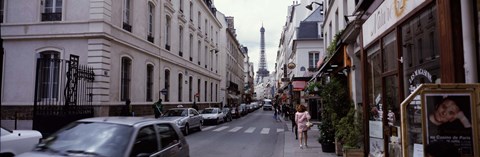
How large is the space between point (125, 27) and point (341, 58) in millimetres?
13918

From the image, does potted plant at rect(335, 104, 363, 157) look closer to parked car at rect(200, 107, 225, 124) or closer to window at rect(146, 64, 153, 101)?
parked car at rect(200, 107, 225, 124)

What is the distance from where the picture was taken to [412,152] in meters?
4.77

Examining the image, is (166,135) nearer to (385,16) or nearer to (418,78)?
(418,78)

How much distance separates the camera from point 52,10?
65.3ft

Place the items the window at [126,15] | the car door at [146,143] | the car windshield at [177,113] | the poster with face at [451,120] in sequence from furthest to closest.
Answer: the window at [126,15], the car windshield at [177,113], the car door at [146,143], the poster with face at [451,120]

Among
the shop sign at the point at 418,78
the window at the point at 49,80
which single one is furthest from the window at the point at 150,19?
the shop sign at the point at 418,78

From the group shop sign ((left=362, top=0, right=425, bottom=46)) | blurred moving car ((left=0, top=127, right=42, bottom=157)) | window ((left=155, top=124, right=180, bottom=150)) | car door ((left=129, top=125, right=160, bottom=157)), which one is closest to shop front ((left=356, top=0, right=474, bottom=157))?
shop sign ((left=362, top=0, right=425, bottom=46))

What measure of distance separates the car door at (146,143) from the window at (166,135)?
0.50 feet

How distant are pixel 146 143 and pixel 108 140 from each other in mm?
575

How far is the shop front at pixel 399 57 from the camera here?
503 centimetres

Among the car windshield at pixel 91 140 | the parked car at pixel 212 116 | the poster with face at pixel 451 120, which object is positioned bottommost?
the parked car at pixel 212 116

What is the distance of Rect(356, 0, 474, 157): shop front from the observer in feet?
16.5

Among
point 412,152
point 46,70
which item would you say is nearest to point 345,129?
point 412,152

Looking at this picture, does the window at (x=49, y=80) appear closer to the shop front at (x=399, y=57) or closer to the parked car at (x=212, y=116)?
the parked car at (x=212, y=116)
